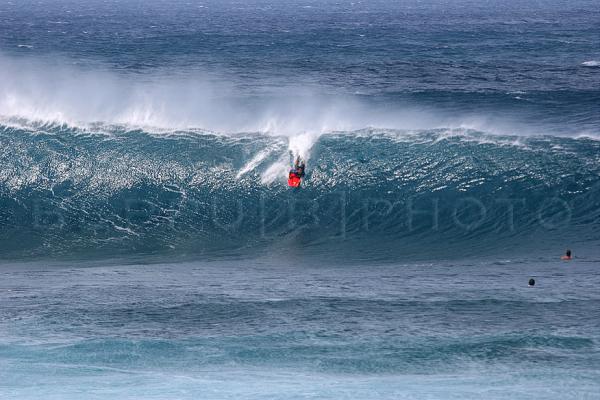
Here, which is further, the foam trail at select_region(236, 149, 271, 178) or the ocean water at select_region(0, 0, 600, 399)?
the foam trail at select_region(236, 149, 271, 178)

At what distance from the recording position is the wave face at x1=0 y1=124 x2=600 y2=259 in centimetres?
3831

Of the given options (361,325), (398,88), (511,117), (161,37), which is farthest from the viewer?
(161,37)

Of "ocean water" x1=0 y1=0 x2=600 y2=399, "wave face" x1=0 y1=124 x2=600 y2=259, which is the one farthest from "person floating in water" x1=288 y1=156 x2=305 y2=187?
"ocean water" x1=0 y1=0 x2=600 y2=399

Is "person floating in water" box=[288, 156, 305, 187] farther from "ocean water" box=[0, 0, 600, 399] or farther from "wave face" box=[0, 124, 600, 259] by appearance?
"ocean water" box=[0, 0, 600, 399]

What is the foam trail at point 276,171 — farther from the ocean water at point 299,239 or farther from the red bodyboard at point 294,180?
the red bodyboard at point 294,180

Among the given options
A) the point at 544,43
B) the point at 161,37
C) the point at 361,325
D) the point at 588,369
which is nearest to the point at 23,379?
the point at 361,325

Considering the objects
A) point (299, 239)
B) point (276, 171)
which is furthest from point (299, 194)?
point (299, 239)

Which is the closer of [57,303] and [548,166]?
[57,303]

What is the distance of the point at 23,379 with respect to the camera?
24266 mm

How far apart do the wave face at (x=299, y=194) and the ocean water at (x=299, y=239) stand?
0.39ft

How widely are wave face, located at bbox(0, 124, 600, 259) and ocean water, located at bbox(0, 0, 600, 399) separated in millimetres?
118

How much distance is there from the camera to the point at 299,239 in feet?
128

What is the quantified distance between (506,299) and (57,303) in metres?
13.8

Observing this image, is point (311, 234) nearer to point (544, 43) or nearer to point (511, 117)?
point (511, 117)
